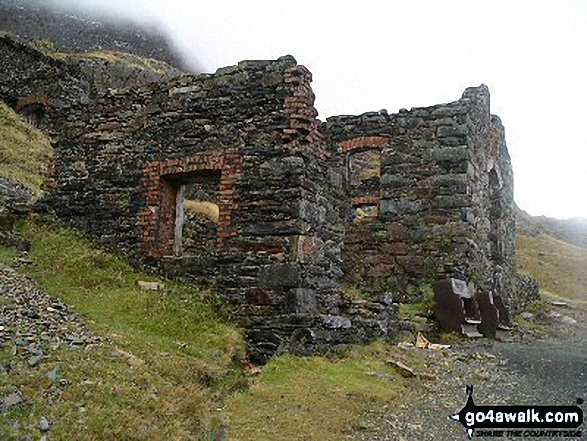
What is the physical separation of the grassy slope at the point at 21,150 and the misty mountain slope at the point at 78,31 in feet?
52.9

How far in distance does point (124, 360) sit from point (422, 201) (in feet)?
28.3

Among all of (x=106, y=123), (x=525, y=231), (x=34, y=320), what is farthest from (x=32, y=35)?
(x=34, y=320)

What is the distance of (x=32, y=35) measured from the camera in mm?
34250

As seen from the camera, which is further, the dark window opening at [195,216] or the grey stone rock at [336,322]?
the dark window opening at [195,216]

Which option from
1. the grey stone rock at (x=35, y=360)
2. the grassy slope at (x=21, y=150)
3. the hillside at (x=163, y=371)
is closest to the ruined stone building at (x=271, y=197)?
the hillside at (x=163, y=371)

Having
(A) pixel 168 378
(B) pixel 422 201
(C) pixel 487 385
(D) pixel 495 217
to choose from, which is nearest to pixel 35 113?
(B) pixel 422 201

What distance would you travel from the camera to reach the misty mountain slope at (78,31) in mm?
34156

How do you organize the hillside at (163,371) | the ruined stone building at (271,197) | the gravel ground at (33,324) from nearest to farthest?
the hillside at (163,371) < the gravel ground at (33,324) < the ruined stone building at (271,197)

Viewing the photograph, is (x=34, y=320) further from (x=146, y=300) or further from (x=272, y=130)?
(x=272, y=130)

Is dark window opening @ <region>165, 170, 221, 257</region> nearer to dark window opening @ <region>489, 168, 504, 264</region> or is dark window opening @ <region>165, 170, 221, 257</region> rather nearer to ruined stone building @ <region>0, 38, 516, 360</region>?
ruined stone building @ <region>0, 38, 516, 360</region>

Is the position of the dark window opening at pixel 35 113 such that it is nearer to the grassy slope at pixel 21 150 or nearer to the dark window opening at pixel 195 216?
the grassy slope at pixel 21 150

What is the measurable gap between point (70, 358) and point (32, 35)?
1359 inches

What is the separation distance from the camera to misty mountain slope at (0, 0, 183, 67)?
1345 inches

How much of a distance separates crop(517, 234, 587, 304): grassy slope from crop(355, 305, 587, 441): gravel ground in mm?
11940
